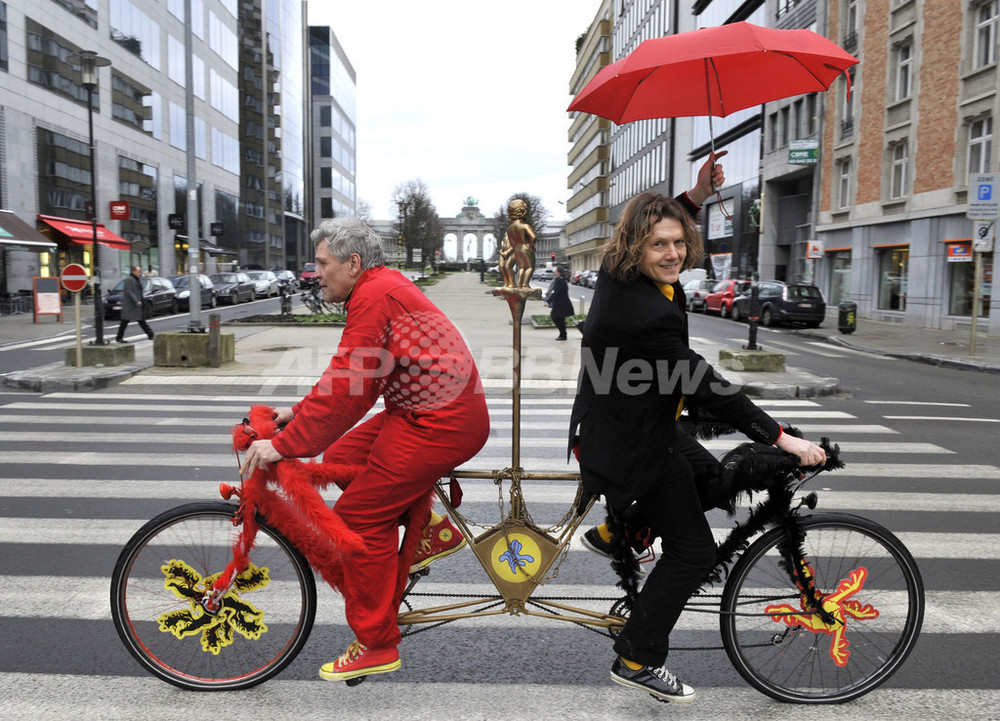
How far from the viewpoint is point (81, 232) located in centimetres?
3491

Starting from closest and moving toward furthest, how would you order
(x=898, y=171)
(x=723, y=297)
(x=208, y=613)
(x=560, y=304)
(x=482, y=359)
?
(x=208, y=613), (x=482, y=359), (x=560, y=304), (x=898, y=171), (x=723, y=297)

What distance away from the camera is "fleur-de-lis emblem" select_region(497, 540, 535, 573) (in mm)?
3180

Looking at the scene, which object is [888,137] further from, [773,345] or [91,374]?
[91,374]

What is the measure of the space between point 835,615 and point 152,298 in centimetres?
2907

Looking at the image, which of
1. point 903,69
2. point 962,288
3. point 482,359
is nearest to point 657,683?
point 482,359

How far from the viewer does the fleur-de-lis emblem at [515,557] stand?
3.18 meters

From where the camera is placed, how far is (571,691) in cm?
317

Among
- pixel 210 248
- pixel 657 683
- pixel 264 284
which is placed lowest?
pixel 657 683

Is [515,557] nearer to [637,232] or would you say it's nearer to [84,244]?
[637,232]

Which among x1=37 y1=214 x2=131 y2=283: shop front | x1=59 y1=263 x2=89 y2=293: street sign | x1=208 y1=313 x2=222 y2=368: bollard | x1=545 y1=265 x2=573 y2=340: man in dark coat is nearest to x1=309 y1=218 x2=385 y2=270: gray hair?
x1=208 y1=313 x2=222 y2=368: bollard

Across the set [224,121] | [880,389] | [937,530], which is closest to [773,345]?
[880,389]

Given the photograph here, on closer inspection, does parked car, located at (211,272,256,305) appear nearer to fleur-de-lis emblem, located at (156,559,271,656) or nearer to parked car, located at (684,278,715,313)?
parked car, located at (684,278,715,313)

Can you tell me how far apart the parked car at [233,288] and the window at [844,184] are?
27.4 meters

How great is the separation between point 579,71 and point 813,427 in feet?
330
